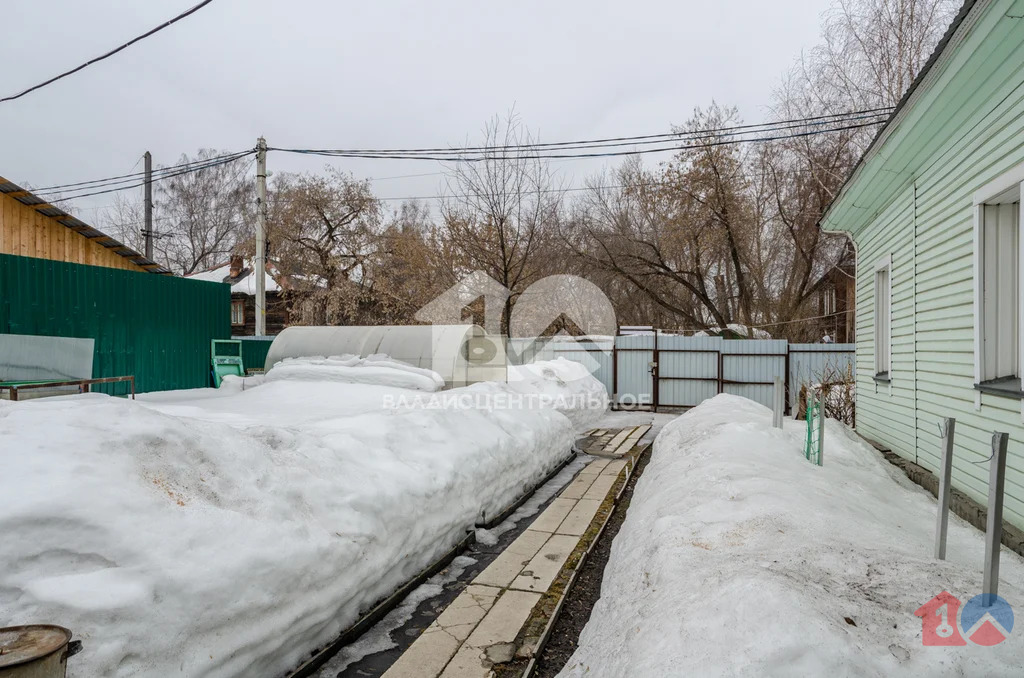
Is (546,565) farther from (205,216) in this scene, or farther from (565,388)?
(205,216)

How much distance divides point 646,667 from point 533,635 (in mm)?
1468

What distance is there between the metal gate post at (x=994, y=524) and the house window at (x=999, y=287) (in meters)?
1.90

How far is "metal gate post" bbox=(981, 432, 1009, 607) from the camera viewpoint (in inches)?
76.2

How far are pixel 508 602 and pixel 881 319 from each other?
18.7 ft

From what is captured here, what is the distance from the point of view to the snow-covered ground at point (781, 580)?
1.70 m

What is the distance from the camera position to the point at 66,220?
36.9ft

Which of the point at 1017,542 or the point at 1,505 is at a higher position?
the point at 1,505

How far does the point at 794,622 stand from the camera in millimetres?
1756

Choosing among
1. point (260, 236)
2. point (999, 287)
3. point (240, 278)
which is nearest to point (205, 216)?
point (240, 278)

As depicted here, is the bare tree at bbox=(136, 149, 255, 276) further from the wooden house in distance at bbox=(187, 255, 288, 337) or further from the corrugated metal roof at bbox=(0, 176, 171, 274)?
the corrugated metal roof at bbox=(0, 176, 171, 274)

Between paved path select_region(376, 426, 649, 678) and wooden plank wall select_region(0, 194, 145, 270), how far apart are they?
10.1 metres

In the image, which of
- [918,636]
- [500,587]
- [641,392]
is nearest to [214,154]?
[641,392]

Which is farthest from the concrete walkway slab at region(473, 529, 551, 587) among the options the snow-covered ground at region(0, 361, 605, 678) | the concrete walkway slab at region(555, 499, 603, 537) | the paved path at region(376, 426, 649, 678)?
the snow-covered ground at region(0, 361, 605, 678)

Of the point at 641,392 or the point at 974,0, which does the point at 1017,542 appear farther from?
the point at 641,392
